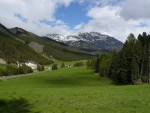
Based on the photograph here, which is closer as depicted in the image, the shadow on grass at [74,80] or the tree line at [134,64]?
the tree line at [134,64]

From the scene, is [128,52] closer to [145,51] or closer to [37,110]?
[145,51]

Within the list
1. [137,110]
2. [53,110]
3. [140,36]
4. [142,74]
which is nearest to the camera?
[137,110]

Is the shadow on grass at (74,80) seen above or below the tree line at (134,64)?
below

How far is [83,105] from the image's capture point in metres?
27.9

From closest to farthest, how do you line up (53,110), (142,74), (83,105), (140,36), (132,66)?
(53,110), (83,105), (132,66), (142,74), (140,36)

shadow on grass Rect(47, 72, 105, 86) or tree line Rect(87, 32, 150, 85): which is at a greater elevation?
tree line Rect(87, 32, 150, 85)

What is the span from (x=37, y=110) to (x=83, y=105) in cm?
413

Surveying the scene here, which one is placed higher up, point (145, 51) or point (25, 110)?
point (145, 51)

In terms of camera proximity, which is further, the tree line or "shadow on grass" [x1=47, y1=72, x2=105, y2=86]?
"shadow on grass" [x1=47, y1=72, x2=105, y2=86]

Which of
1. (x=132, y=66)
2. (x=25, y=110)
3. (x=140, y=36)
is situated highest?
(x=140, y=36)

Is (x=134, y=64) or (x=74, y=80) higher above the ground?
(x=134, y=64)

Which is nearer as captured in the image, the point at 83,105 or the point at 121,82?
the point at 83,105

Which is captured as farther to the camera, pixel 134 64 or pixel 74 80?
pixel 74 80

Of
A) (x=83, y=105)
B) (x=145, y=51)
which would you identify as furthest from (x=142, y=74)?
(x=83, y=105)
